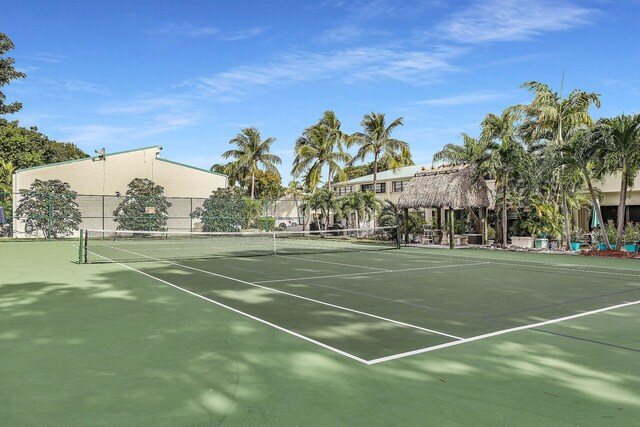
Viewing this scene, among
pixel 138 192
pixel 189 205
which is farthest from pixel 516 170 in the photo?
pixel 138 192

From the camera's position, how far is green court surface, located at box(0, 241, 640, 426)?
3.91 m

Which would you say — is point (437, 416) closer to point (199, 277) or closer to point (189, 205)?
point (199, 277)

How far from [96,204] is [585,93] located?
32430mm

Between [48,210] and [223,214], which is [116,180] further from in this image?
[223,214]

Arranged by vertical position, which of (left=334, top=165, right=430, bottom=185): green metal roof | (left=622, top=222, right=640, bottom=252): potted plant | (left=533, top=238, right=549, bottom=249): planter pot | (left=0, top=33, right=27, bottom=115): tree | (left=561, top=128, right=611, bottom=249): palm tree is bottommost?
(left=533, top=238, right=549, bottom=249): planter pot

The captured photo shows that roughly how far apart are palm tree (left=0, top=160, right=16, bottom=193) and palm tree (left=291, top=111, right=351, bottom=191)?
883 inches

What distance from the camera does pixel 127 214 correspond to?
34.6 metres

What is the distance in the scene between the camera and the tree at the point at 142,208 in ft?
113

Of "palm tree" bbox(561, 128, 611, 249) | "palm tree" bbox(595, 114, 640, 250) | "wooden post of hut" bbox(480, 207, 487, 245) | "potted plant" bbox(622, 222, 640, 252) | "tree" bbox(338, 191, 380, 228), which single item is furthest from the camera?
"tree" bbox(338, 191, 380, 228)

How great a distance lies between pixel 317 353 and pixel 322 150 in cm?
3530

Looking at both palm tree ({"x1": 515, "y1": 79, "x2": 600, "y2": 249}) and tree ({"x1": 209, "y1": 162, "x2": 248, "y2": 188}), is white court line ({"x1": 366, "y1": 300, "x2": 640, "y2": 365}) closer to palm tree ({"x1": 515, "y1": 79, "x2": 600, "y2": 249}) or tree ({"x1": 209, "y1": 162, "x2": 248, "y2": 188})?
palm tree ({"x1": 515, "y1": 79, "x2": 600, "y2": 249})

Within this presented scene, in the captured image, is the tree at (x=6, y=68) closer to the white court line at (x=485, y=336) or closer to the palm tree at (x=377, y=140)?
the palm tree at (x=377, y=140)

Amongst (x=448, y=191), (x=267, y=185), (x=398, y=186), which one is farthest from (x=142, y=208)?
(x=267, y=185)

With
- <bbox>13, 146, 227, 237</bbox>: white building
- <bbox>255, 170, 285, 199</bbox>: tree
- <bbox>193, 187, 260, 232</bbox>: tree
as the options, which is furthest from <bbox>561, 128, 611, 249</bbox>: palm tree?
<bbox>255, 170, 285, 199</bbox>: tree
